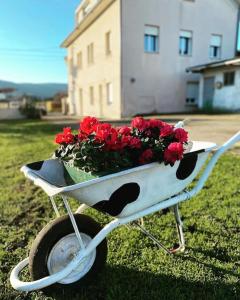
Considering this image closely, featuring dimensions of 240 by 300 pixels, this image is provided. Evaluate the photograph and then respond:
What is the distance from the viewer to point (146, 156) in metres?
1.70

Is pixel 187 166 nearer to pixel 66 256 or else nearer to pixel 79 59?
pixel 66 256

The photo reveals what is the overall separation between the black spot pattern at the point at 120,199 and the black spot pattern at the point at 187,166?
0.37 metres

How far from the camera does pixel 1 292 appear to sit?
1823mm

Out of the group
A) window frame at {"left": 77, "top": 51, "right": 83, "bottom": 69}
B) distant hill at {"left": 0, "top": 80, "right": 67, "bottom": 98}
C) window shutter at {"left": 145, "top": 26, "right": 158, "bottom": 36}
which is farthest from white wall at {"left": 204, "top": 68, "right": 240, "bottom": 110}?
distant hill at {"left": 0, "top": 80, "right": 67, "bottom": 98}

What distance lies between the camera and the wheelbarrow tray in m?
1.54

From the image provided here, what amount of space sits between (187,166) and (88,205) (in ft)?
2.43

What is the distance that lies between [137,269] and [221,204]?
1.44 m

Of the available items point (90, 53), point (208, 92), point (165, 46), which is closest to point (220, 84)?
point (208, 92)

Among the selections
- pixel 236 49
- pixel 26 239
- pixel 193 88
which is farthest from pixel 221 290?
pixel 236 49

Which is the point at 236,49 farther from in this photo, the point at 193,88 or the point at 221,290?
the point at 221,290

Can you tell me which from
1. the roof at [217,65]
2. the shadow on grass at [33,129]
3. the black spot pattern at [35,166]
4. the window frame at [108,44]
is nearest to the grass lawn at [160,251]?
the black spot pattern at [35,166]

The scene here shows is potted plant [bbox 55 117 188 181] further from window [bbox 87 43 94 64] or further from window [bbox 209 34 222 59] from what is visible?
window [bbox 87 43 94 64]

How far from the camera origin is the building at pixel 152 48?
15.2 m

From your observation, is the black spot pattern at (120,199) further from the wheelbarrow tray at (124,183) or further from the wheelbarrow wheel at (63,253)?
the wheelbarrow wheel at (63,253)
